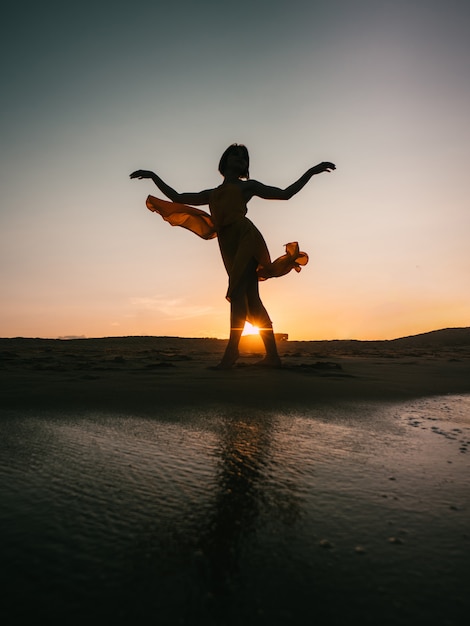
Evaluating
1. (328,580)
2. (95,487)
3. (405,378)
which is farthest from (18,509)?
(405,378)

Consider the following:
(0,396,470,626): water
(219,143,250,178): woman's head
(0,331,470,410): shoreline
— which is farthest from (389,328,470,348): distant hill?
(0,396,470,626): water

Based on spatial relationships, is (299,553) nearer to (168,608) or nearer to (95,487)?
(168,608)

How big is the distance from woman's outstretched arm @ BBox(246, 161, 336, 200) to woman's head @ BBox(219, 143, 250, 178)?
193 mm

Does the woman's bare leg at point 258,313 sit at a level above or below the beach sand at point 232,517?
above

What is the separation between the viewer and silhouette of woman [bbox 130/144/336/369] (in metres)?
4.75

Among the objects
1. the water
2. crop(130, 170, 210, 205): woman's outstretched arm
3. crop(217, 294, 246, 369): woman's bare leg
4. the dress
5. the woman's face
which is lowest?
the water

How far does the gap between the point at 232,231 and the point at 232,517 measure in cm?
411

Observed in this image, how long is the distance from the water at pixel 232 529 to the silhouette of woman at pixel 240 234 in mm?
Result: 3054

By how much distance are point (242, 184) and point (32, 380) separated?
2.86 meters

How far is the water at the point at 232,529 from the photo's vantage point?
0.66 meters

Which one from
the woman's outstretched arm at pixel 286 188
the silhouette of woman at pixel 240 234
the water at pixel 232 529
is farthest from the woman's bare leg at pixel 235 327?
the water at pixel 232 529

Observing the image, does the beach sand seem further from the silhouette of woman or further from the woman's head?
the woman's head

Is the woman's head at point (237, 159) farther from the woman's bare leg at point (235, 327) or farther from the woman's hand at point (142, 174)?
the woman's bare leg at point (235, 327)

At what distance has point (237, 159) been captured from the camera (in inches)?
194
